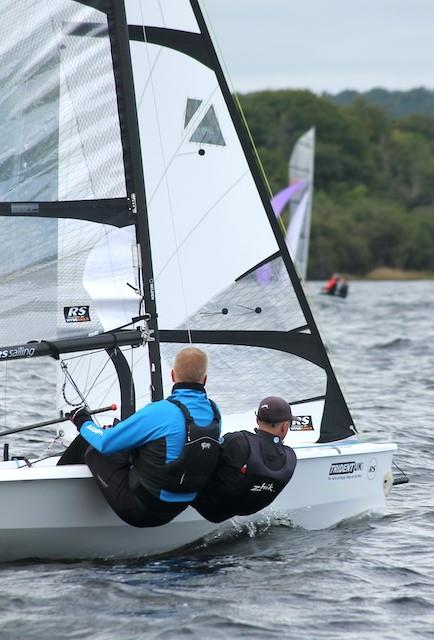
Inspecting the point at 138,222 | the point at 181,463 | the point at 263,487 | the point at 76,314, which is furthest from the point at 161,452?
the point at 138,222

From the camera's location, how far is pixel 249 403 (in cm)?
711

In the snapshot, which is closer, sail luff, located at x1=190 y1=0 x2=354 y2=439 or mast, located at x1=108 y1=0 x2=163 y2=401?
mast, located at x1=108 y1=0 x2=163 y2=401

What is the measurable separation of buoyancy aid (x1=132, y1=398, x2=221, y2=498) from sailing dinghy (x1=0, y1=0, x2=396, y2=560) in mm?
283

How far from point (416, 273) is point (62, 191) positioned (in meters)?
59.7

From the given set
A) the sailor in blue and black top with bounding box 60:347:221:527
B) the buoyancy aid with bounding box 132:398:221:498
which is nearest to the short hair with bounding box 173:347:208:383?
the sailor in blue and black top with bounding box 60:347:221:527

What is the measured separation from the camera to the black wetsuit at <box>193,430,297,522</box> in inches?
→ 229

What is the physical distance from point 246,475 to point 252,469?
4cm

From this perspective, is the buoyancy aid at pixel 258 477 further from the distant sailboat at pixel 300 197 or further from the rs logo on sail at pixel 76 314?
the distant sailboat at pixel 300 197

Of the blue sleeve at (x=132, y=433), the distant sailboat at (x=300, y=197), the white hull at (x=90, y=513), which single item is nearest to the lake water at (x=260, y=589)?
the white hull at (x=90, y=513)

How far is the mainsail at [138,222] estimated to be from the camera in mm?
6445

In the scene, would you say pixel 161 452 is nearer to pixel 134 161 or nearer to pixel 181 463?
pixel 181 463

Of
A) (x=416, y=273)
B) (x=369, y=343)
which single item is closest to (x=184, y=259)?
(x=369, y=343)

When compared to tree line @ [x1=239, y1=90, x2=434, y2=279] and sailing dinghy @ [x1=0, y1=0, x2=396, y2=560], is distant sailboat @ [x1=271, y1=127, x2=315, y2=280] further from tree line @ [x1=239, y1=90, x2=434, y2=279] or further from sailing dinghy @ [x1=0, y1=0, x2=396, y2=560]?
tree line @ [x1=239, y1=90, x2=434, y2=279]

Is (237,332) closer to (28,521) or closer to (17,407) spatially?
(28,521)
